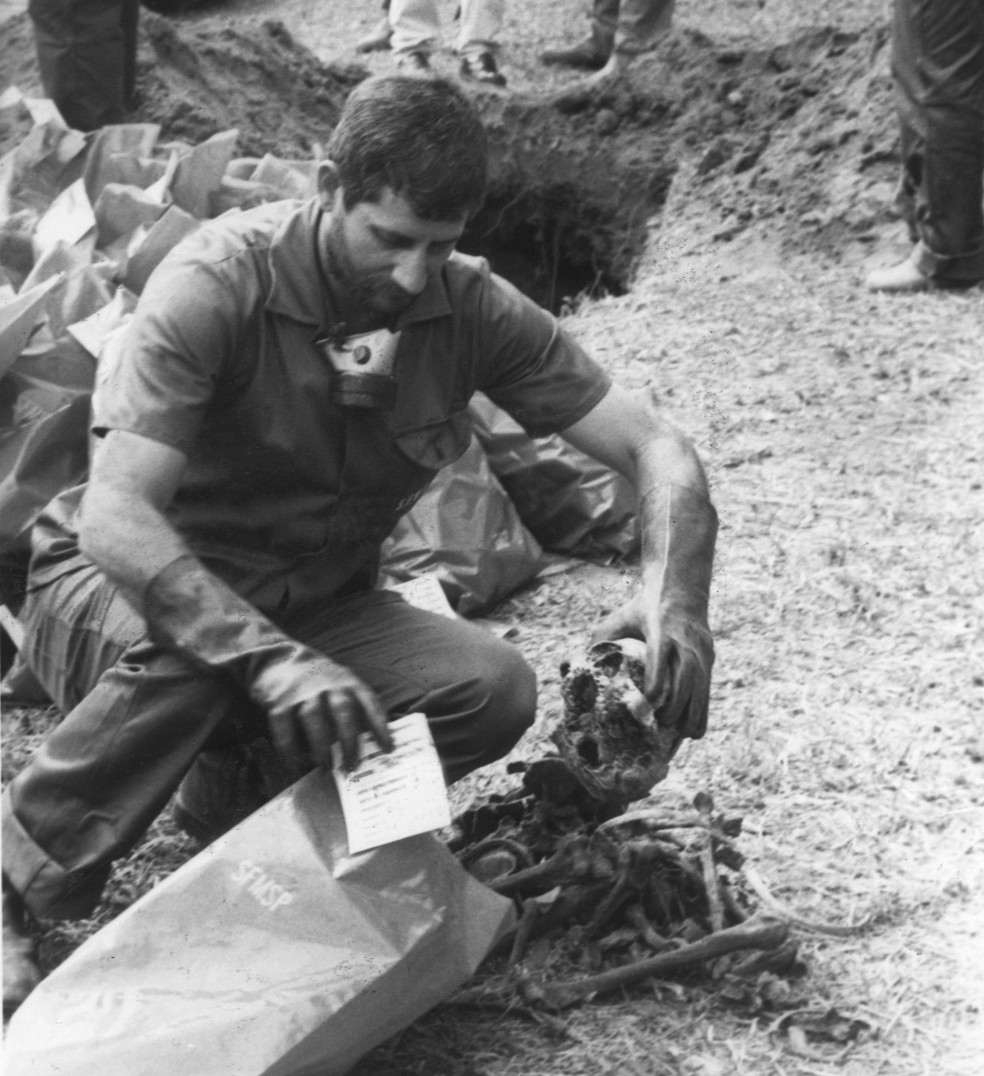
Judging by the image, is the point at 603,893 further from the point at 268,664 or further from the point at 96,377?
the point at 96,377

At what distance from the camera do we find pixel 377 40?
271 inches

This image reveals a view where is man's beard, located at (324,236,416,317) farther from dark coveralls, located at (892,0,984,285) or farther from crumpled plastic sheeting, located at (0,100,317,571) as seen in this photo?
dark coveralls, located at (892,0,984,285)

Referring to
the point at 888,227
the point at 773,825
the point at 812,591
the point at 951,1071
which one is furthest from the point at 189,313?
the point at 888,227

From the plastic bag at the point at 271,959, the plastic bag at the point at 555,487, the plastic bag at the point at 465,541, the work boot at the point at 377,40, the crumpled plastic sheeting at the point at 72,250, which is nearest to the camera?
the plastic bag at the point at 271,959

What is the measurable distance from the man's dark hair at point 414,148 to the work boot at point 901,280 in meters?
2.83

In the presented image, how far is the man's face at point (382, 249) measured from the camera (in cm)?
217

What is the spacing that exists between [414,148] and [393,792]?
3.02 feet

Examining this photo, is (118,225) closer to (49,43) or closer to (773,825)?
(49,43)

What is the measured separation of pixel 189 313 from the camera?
7.03ft

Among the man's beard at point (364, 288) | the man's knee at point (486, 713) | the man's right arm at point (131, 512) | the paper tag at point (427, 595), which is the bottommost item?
the paper tag at point (427, 595)

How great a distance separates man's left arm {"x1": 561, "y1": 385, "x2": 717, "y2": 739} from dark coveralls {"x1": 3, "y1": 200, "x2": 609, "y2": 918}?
0.07 m

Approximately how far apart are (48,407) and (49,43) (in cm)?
280

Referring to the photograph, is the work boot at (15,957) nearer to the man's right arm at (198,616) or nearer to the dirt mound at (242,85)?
the man's right arm at (198,616)

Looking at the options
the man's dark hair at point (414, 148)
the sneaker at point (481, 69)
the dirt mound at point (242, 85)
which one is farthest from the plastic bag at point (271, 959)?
the sneaker at point (481, 69)
